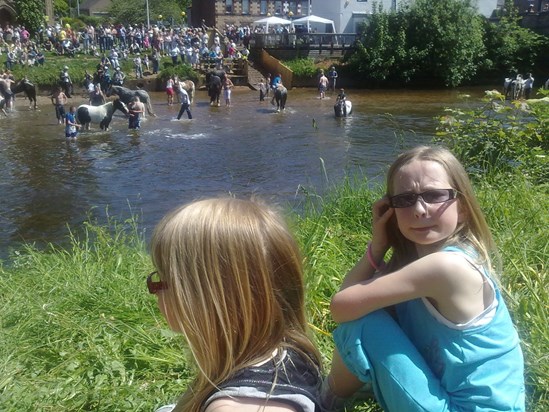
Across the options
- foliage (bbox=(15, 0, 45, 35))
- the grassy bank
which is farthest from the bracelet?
foliage (bbox=(15, 0, 45, 35))

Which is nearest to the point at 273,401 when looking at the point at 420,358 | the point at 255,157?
the point at 420,358

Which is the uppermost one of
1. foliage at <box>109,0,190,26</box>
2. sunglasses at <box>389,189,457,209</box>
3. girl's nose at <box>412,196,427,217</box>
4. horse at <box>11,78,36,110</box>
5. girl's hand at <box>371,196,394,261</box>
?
foliage at <box>109,0,190,26</box>

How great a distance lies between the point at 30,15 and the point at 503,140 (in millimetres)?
46563

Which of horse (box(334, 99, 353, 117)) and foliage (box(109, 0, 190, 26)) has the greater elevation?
foliage (box(109, 0, 190, 26))

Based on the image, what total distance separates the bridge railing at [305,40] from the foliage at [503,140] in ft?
113

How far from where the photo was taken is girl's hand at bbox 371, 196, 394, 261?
2.50 metres

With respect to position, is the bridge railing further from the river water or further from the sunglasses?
the sunglasses

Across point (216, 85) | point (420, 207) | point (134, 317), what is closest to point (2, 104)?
point (216, 85)

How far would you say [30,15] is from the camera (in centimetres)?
4672

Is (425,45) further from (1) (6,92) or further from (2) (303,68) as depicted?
(1) (6,92)

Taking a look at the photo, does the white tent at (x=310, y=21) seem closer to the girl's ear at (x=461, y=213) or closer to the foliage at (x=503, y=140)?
the foliage at (x=503, y=140)

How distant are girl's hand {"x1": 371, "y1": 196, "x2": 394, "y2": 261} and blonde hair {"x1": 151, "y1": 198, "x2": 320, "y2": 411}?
782 millimetres

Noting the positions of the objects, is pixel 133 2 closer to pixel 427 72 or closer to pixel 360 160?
pixel 427 72

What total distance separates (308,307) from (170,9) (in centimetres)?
7722
